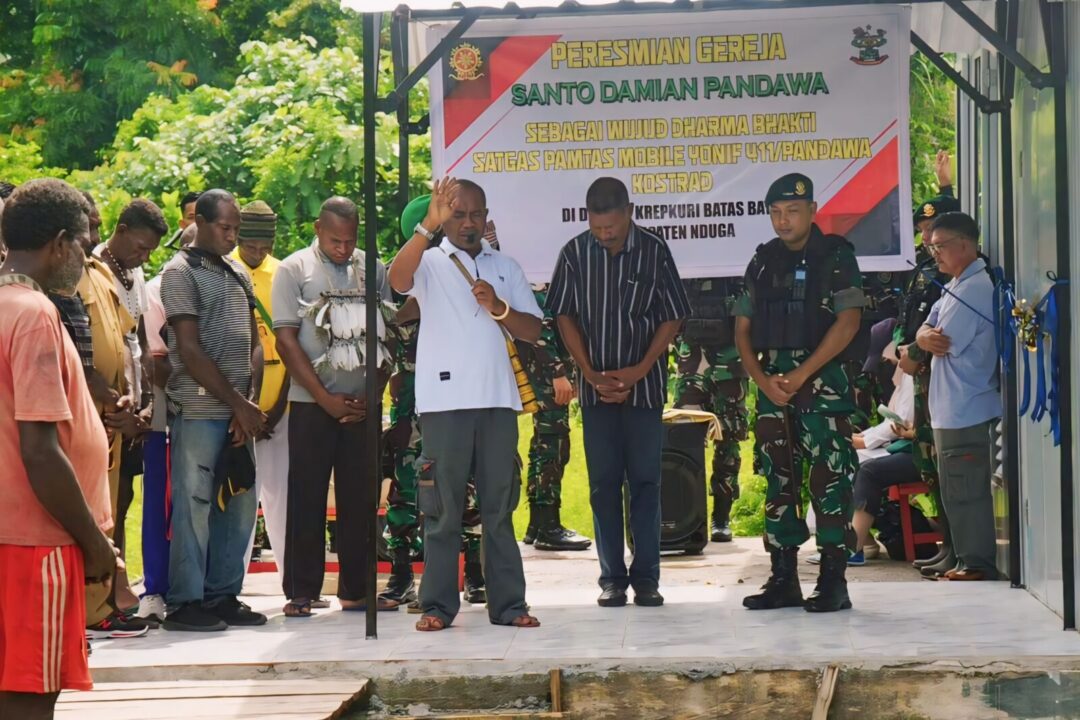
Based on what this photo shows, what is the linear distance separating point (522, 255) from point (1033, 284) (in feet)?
8.63

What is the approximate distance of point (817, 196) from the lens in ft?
28.6

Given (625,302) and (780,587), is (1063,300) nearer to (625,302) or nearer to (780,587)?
Answer: (780,587)

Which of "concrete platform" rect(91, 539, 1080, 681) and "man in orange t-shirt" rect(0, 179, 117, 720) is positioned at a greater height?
"man in orange t-shirt" rect(0, 179, 117, 720)

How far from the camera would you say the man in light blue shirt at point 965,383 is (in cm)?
912

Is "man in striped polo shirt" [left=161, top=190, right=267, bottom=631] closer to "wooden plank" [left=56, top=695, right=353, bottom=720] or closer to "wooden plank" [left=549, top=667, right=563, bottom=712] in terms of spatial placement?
"wooden plank" [left=56, top=695, right=353, bottom=720]

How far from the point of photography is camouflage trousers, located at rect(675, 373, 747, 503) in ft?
36.2

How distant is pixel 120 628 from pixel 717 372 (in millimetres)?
4577

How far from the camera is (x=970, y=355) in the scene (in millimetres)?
9141

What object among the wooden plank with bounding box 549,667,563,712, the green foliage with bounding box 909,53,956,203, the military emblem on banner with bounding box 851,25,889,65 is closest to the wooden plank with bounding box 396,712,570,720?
the wooden plank with bounding box 549,667,563,712

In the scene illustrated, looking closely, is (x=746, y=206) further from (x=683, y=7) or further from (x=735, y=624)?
(x=735, y=624)

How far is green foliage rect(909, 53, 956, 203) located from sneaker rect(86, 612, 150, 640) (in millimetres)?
10745

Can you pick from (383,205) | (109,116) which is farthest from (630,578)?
(109,116)

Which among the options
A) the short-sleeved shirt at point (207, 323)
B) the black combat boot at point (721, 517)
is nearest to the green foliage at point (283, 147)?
the black combat boot at point (721, 517)

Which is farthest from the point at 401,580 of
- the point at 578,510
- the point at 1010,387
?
the point at 578,510
